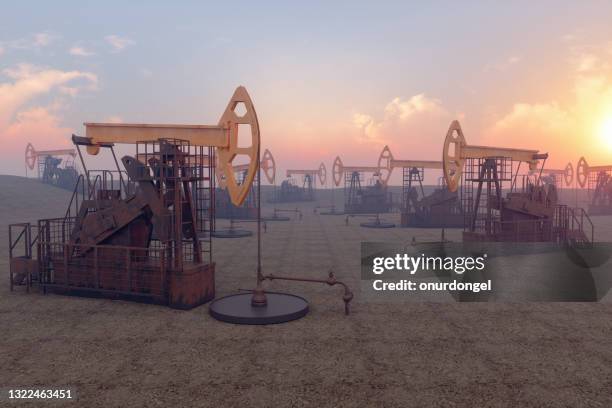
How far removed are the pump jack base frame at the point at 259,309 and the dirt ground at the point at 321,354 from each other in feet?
0.74

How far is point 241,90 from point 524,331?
24.9 ft

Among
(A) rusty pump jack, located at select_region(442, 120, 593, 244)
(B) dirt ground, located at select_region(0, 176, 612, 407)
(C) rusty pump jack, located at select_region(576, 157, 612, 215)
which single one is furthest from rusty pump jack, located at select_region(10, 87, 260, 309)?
(C) rusty pump jack, located at select_region(576, 157, 612, 215)

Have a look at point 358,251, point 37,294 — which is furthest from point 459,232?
point 37,294

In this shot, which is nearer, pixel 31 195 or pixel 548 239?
pixel 548 239

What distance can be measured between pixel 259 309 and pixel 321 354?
106 inches

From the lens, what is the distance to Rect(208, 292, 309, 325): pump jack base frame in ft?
30.4

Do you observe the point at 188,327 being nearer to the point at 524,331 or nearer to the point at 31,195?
the point at 524,331

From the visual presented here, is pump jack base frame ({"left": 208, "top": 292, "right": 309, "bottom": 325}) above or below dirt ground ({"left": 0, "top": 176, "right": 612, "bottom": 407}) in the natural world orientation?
above

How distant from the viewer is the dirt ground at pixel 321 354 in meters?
6.16

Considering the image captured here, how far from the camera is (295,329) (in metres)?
8.93

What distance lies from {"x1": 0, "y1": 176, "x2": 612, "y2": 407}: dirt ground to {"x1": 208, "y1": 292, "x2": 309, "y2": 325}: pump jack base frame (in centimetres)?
22

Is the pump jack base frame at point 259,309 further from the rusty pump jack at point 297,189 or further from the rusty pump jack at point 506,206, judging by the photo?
the rusty pump jack at point 297,189

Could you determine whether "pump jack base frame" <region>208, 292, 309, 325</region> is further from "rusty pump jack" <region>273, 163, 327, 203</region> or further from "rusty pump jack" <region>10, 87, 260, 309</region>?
"rusty pump jack" <region>273, 163, 327, 203</region>

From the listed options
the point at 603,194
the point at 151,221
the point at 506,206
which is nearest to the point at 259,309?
the point at 151,221
